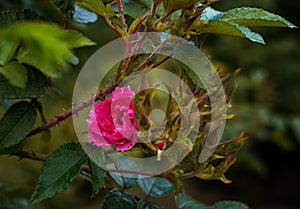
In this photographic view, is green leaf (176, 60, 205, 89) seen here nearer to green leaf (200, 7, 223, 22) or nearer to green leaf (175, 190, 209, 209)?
green leaf (200, 7, 223, 22)

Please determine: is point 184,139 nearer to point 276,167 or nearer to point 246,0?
point 246,0

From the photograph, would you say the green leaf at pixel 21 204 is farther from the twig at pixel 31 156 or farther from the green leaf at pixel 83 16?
the green leaf at pixel 83 16

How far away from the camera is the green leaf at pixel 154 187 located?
78 centimetres

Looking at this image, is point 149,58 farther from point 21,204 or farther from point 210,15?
point 21,204

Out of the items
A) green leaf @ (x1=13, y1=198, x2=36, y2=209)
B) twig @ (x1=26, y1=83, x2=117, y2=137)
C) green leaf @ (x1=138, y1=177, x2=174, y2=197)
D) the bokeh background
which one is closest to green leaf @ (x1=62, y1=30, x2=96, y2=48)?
twig @ (x1=26, y1=83, x2=117, y2=137)

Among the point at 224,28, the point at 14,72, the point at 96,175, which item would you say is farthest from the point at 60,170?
the point at 224,28

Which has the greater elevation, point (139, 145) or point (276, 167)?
point (139, 145)

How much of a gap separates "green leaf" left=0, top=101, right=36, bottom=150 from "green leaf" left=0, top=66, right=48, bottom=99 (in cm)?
4

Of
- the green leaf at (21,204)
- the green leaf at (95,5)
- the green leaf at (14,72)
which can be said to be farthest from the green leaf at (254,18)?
the green leaf at (21,204)

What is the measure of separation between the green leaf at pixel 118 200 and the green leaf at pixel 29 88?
168mm

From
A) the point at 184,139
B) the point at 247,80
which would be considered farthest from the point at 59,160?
the point at 247,80

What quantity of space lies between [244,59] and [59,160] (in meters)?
2.13

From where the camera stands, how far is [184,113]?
58cm

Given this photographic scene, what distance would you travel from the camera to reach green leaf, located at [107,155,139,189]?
72cm
